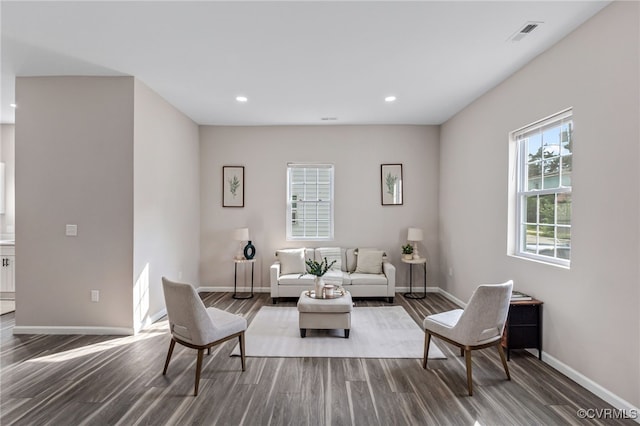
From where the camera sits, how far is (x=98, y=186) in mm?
3533

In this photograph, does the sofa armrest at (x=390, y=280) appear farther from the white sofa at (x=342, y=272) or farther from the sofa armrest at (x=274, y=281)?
the sofa armrest at (x=274, y=281)

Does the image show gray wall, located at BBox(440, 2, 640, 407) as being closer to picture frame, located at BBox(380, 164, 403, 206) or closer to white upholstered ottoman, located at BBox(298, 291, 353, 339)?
white upholstered ottoman, located at BBox(298, 291, 353, 339)

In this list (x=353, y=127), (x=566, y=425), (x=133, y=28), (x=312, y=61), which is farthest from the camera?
(x=353, y=127)

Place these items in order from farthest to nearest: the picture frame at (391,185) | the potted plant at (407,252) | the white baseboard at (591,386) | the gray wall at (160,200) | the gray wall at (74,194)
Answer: the picture frame at (391,185) → the potted plant at (407,252) → the gray wall at (160,200) → the gray wall at (74,194) → the white baseboard at (591,386)

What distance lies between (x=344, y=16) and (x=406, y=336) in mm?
3253

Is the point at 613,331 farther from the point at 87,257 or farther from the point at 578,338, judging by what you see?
the point at 87,257

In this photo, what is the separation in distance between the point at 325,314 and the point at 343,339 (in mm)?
344

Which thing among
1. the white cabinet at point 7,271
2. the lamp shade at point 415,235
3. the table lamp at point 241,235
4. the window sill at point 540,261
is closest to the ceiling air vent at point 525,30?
the window sill at point 540,261

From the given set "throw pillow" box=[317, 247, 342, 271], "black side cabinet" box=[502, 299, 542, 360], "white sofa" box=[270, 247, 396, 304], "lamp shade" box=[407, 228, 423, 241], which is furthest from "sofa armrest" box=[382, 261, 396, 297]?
"black side cabinet" box=[502, 299, 542, 360]

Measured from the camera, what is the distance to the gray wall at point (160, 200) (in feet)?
12.0

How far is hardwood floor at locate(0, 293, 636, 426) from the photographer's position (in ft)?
7.06

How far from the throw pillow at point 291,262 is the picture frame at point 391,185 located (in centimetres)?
180

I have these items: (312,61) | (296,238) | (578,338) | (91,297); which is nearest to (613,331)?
(578,338)

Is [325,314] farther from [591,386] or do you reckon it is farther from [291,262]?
[591,386]
